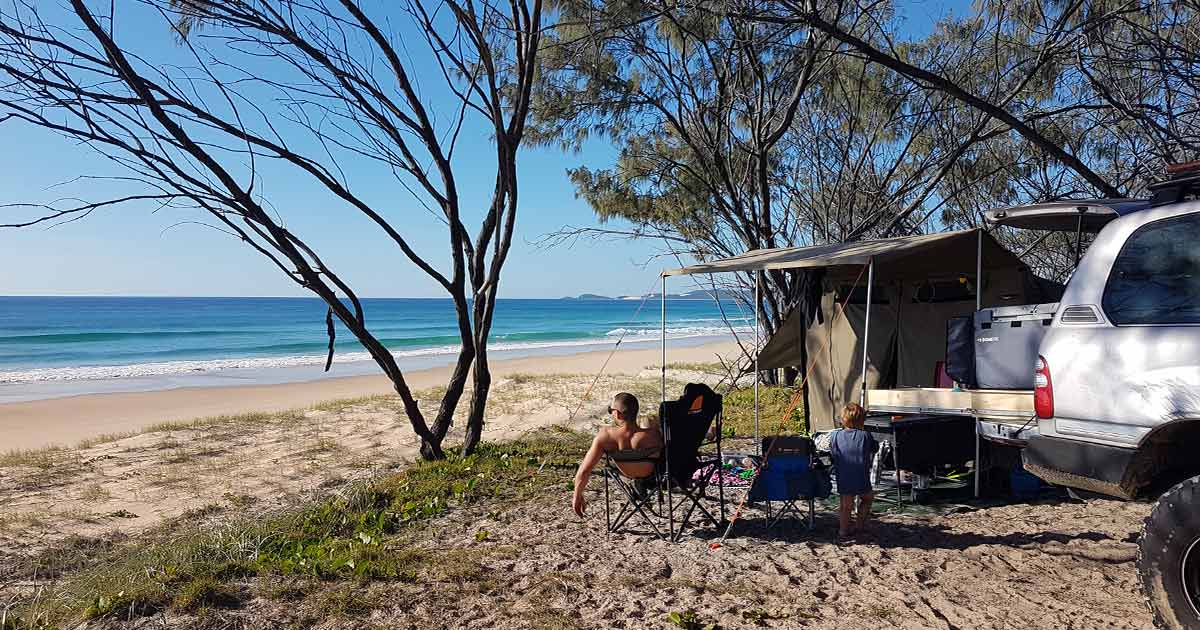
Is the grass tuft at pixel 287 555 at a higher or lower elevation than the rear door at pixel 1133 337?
lower

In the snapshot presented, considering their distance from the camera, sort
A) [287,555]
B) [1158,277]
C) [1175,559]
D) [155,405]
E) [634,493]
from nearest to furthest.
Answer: [1175,559]
[1158,277]
[287,555]
[634,493]
[155,405]

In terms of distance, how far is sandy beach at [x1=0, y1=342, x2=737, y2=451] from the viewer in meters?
11.8

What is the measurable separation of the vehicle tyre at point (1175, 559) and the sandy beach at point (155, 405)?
1205cm

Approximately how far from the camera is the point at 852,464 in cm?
418

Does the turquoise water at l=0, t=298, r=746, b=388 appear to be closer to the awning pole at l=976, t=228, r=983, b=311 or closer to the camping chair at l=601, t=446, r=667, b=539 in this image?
the awning pole at l=976, t=228, r=983, b=311

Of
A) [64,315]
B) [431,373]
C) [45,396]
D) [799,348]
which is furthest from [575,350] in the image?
[64,315]

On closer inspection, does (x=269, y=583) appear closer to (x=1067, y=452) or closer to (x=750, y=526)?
(x=750, y=526)

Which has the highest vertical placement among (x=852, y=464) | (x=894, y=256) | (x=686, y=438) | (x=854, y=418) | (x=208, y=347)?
(x=894, y=256)

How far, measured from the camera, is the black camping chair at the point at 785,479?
14.2 feet

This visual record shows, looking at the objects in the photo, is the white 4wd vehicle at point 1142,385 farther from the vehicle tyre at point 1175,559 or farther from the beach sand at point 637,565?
the beach sand at point 637,565

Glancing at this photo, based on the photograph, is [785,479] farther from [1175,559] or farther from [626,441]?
[1175,559]

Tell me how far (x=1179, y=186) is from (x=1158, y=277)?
401 millimetres

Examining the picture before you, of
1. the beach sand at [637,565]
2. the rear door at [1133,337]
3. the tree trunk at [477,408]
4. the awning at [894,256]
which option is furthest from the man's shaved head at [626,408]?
the tree trunk at [477,408]

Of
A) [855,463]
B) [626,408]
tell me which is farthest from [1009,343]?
[626,408]
